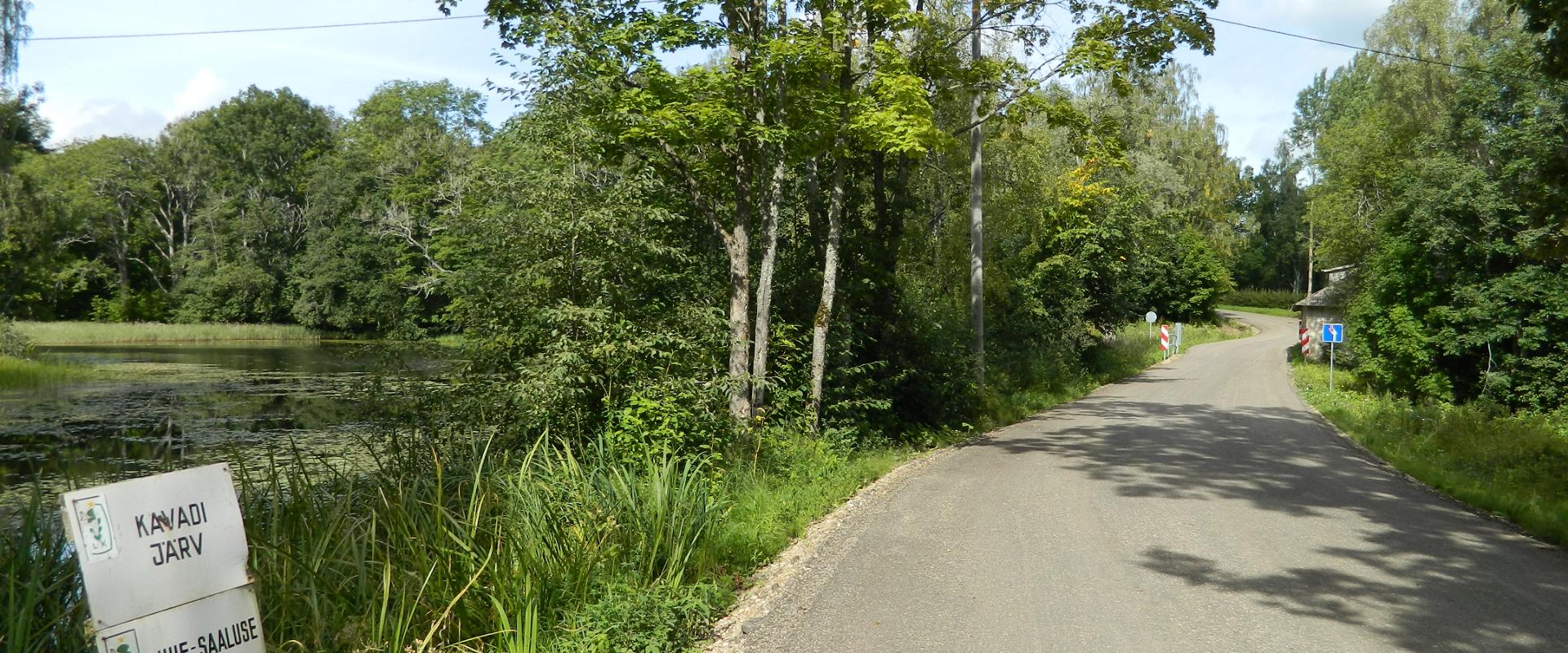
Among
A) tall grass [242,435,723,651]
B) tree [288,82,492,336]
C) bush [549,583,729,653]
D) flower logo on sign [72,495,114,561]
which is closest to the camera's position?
flower logo on sign [72,495,114,561]

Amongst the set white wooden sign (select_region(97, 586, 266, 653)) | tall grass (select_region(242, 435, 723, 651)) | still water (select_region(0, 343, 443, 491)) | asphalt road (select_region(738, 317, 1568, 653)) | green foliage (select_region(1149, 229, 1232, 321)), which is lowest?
still water (select_region(0, 343, 443, 491))

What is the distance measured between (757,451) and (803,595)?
4.19 metres

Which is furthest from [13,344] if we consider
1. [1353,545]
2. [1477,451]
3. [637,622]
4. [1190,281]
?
[1190,281]

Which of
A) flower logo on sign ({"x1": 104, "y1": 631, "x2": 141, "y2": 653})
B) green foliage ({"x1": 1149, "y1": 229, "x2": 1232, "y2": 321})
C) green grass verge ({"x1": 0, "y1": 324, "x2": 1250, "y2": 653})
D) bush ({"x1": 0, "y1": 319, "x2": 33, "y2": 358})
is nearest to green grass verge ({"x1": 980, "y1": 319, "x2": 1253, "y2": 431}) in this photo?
green foliage ({"x1": 1149, "y1": 229, "x2": 1232, "y2": 321})

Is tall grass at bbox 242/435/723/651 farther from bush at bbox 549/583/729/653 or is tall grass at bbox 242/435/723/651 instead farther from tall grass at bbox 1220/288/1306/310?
tall grass at bbox 1220/288/1306/310

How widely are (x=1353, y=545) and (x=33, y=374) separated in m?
33.9

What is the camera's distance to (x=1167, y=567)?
712 centimetres

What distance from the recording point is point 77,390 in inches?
1033

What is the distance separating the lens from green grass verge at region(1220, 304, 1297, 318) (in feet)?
275

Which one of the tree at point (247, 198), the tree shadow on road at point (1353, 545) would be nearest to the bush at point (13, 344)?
the tree at point (247, 198)

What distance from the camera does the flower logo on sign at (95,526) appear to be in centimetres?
271

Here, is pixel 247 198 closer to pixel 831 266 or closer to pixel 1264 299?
pixel 831 266

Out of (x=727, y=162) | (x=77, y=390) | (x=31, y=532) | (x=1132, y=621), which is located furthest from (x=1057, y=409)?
(x=77, y=390)

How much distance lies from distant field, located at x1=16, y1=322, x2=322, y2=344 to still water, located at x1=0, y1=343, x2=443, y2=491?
573 inches
